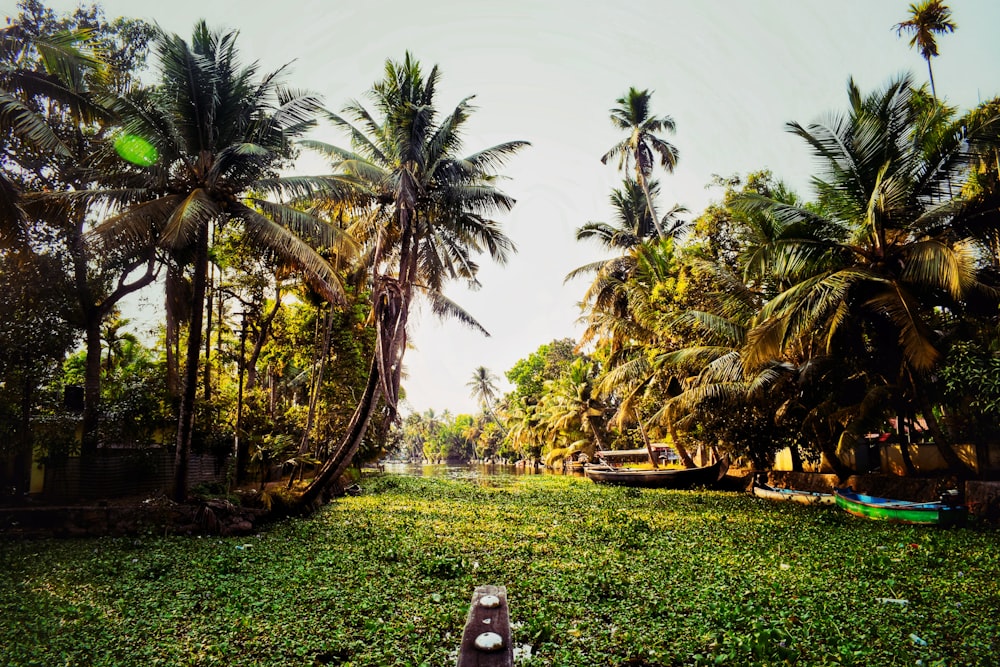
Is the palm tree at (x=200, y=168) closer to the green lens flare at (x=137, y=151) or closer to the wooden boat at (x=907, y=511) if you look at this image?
the green lens flare at (x=137, y=151)

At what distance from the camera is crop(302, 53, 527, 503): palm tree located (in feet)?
44.0

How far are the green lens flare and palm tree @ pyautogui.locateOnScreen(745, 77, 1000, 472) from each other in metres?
12.6

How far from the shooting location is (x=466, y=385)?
67.7m

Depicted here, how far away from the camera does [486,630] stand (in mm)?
2383

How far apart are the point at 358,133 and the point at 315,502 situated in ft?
31.7

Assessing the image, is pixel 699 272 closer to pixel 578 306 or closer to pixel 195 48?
pixel 578 306

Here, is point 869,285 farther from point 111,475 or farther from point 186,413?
point 111,475

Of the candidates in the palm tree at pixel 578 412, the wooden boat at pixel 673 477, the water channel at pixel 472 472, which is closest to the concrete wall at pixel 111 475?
the wooden boat at pixel 673 477

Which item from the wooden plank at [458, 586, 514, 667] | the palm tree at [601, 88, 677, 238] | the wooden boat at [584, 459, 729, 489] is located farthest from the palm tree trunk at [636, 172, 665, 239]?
the wooden plank at [458, 586, 514, 667]

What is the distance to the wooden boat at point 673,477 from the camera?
63.4 feet

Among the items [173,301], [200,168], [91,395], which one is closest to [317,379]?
[173,301]

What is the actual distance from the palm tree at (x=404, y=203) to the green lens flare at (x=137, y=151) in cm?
393

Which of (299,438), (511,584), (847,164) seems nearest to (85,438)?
(299,438)

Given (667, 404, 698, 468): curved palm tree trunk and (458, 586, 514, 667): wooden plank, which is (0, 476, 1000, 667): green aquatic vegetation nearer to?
(458, 586, 514, 667): wooden plank
